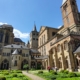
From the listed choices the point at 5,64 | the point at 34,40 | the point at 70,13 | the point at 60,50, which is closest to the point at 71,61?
the point at 60,50

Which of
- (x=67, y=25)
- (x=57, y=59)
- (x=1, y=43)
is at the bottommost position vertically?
(x=57, y=59)

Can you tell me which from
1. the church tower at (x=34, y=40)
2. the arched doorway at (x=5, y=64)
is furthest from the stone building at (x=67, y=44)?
the church tower at (x=34, y=40)

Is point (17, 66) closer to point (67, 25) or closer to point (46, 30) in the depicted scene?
point (46, 30)

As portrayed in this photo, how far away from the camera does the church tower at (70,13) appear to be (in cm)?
4153

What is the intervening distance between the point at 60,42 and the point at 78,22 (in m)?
15.5

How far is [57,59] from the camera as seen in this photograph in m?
35.1

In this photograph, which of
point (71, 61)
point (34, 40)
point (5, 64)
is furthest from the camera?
point (34, 40)

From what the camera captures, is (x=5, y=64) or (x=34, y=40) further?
(x=34, y=40)

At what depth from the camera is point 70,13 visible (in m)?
43.4

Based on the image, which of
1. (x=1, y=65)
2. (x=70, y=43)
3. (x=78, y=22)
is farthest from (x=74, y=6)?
Answer: (x=1, y=65)

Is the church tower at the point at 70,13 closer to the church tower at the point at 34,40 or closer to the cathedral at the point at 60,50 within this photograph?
the cathedral at the point at 60,50

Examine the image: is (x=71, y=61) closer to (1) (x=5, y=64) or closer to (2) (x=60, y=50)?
(2) (x=60, y=50)

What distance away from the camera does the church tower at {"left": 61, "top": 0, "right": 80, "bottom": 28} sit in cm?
4153

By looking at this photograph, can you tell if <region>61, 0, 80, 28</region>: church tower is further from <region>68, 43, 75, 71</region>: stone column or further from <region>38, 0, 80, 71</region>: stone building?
<region>68, 43, 75, 71</region>: stone column
